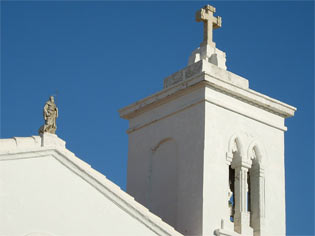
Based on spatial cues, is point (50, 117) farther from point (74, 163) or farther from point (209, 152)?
point (209, 152)

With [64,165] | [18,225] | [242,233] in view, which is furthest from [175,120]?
[18,225]

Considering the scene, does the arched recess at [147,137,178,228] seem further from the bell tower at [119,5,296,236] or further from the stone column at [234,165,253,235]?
the stone column at [234,165,253,235]

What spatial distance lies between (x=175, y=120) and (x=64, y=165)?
14.4 ft

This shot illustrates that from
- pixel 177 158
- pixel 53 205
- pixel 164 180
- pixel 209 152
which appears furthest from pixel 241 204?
pixel 53 205

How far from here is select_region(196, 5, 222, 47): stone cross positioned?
819 inches

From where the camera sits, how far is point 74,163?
53.3ft

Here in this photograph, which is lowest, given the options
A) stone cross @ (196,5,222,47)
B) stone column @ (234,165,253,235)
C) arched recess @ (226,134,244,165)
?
stone column @ (234,165,253,235)

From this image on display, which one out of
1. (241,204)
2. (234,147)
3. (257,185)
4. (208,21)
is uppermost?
(208,21)

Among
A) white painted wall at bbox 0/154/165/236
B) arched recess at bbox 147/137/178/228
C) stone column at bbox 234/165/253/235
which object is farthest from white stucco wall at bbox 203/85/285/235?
white painted wall at bbox 0/154/165/236

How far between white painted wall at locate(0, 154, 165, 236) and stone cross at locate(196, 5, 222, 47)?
587 centimetres

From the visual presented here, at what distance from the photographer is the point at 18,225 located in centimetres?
1526

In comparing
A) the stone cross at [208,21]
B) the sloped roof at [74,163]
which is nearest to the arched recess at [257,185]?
the stone cross at [208,21]

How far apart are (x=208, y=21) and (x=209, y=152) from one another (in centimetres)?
382

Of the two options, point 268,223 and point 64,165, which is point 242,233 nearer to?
point 268,223
